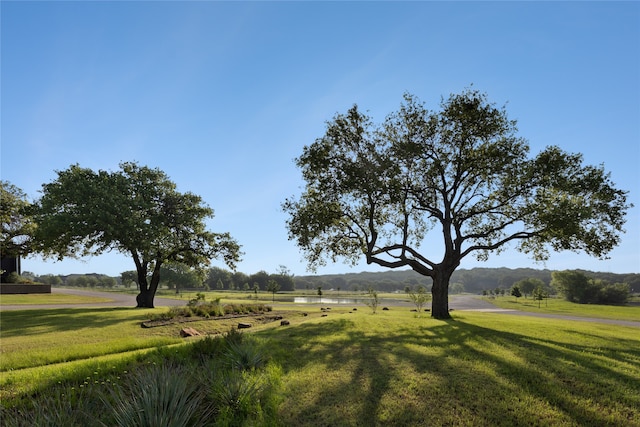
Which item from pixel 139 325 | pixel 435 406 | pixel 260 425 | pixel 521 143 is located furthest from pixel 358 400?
pixel 521 143

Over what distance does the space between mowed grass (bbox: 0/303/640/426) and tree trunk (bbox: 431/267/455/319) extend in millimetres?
8340

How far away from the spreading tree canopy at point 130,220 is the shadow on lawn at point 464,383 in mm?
22832

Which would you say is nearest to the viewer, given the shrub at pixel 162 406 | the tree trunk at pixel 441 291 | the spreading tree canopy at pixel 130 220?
the shrub at pixel 162 406

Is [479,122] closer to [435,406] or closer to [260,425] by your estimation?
[435,406]

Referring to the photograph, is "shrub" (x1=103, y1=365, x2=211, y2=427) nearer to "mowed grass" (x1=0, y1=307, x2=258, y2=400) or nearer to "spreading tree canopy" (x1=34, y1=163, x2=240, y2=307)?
"mowed grass" (x1=0, y1=307, x2=258, y2=400)

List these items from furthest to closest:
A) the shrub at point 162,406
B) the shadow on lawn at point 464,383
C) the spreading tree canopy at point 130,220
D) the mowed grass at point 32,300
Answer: the mowed grass at point 32,300
the spreading tree canopy at point 130,220
the shadow on lawn at point 464,383
the shrub at point 162,406

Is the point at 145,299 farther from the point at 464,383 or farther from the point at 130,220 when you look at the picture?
the point at 464,383

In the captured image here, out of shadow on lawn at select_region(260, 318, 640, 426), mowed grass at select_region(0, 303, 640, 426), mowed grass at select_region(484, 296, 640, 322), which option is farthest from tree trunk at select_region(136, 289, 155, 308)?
mowed grass at select_region(484, 296, 640, 322)

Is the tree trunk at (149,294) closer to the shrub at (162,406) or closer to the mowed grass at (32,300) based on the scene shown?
the mowed grass at (32,300)

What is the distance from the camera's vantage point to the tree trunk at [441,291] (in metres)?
23.9

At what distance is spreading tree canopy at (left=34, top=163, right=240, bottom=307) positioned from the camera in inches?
1136

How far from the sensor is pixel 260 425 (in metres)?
6.41

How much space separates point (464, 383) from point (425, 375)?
38.3 inches

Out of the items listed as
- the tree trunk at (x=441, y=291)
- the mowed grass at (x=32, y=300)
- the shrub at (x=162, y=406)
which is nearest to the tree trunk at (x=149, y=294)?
the mowed grass at (x=32, y=300)
